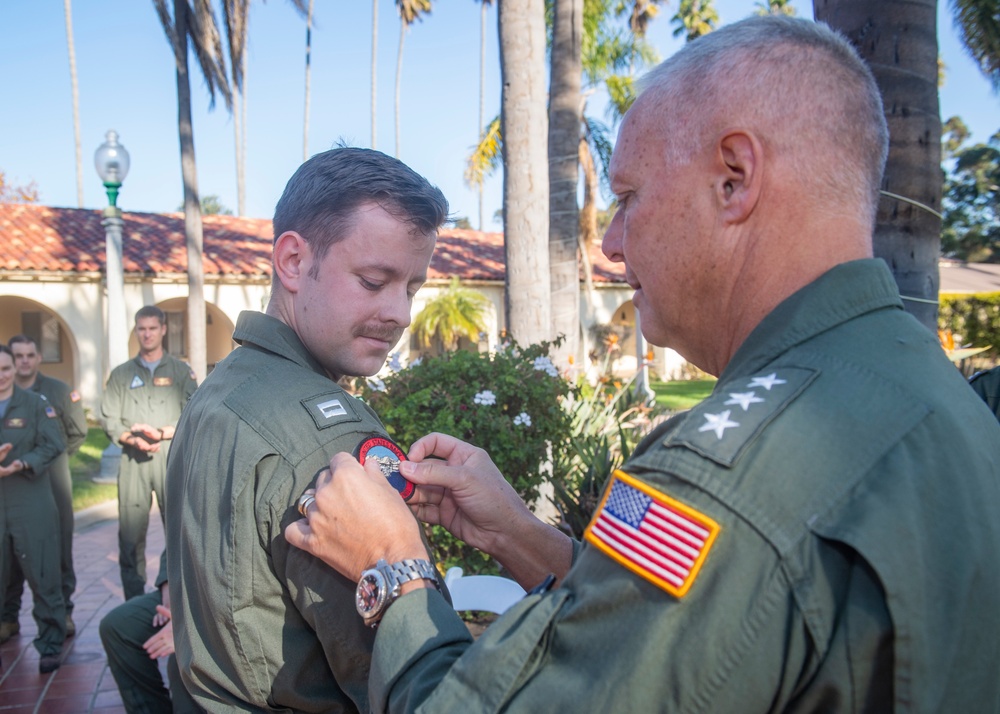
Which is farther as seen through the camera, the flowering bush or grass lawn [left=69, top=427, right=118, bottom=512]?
grass lawn [left=69, top=427, right=118, bottom=512]

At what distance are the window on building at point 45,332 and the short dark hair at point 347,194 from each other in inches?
824

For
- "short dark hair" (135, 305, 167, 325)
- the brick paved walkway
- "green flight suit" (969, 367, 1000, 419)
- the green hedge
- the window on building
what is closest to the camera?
"green flight suit" (969, 367, 1000, 419)

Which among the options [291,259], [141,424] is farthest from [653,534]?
[141,424]

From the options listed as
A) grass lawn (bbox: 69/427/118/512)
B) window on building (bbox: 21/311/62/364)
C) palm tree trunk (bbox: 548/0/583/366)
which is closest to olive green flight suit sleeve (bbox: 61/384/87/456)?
grass lawn (bbox: 69/427/118/512)

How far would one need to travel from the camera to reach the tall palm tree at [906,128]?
268 centimetres

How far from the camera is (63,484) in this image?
21.2 feet

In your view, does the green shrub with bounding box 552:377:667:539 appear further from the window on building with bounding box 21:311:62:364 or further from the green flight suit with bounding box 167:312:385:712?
the window on building with bounding box 21:311:62:364

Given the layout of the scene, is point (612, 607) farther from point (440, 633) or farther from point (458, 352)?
point (458, 352)

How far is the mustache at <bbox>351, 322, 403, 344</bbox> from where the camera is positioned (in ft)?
6.39

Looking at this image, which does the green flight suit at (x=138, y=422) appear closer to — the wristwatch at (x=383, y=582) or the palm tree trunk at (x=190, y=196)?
the wristwatch at (x=383, y=582)

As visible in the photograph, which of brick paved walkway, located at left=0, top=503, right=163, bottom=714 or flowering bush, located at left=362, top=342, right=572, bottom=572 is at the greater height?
flowering bush, located at left=362, top=342, right=572, bottom=572

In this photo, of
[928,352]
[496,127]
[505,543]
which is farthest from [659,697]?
[496,127]

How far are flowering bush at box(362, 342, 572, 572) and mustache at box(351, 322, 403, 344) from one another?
267cm

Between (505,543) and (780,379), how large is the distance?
99 centimetres
